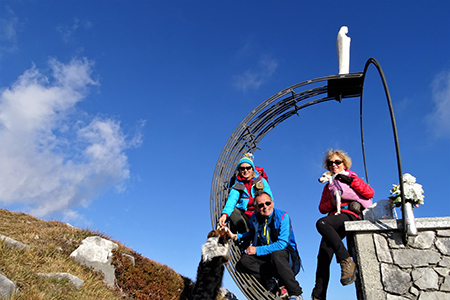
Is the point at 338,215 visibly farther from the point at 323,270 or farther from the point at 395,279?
the point at 395,279

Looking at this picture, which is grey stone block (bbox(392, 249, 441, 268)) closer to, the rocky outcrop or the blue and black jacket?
the blue and black jacket

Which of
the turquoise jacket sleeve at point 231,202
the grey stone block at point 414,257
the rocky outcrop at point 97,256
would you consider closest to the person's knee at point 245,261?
the turquoise jacket sleeve at point 231,202

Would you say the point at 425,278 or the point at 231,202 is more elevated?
the point at 231,202

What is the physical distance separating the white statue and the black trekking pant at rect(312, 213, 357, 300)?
323 cm

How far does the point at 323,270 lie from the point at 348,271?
402 mm

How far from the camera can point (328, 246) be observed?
4.86 meters

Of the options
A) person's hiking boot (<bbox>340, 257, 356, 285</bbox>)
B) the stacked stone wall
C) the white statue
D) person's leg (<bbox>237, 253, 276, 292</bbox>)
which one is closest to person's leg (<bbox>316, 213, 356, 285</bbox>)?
person's hiking boot (<bbox>340, 257, 356, 285</bbox>)

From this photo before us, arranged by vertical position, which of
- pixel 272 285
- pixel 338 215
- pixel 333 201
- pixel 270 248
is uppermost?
pixel 333 201

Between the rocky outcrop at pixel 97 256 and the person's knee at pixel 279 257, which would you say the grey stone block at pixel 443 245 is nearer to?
the person's knee at pixel 279 257

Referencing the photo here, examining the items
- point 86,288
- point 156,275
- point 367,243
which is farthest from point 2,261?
point 367,243

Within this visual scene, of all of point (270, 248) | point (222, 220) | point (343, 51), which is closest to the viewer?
point (270, 248)

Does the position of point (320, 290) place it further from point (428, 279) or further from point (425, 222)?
point (425, 222)

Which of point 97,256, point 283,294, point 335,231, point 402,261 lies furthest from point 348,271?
point 97,256

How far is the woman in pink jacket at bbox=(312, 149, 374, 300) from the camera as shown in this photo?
465 centimetres
